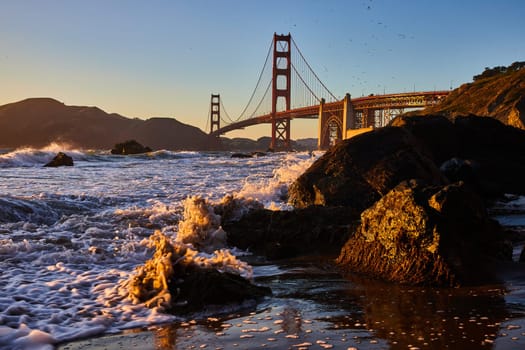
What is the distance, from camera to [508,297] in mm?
3205

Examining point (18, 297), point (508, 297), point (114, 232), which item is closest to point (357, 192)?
point (114, 232)

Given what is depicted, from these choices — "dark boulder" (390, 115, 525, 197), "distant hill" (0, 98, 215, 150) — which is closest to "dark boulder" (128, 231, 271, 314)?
"dark boulder" (390, 115, 525, 197)

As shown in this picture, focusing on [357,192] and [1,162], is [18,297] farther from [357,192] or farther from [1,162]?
[1,162]

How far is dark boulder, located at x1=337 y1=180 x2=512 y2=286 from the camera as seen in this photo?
369cm

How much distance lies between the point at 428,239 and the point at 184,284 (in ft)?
5.77

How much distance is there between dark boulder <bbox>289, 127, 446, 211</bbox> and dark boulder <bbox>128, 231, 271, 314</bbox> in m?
3.17

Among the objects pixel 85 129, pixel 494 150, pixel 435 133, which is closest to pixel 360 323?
pixel 435 133

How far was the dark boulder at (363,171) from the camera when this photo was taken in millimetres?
6605

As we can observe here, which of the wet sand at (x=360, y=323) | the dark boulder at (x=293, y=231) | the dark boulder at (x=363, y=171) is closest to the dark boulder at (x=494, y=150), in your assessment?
the dark boulder at (x=363, y=171)

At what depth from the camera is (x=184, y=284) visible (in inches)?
138

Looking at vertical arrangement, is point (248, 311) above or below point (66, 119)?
below

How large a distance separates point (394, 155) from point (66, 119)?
131 metres

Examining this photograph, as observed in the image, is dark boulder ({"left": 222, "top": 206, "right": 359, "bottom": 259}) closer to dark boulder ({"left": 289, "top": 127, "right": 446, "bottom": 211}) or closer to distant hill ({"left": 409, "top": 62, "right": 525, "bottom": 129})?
dark boulder ({"left": 289, "top": 127, "right": 446, "bottom": 211})

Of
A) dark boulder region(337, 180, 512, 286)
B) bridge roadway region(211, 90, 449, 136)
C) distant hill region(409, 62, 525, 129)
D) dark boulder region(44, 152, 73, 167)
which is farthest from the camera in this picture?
bridge roadway region(211, 90, 449, 136)
